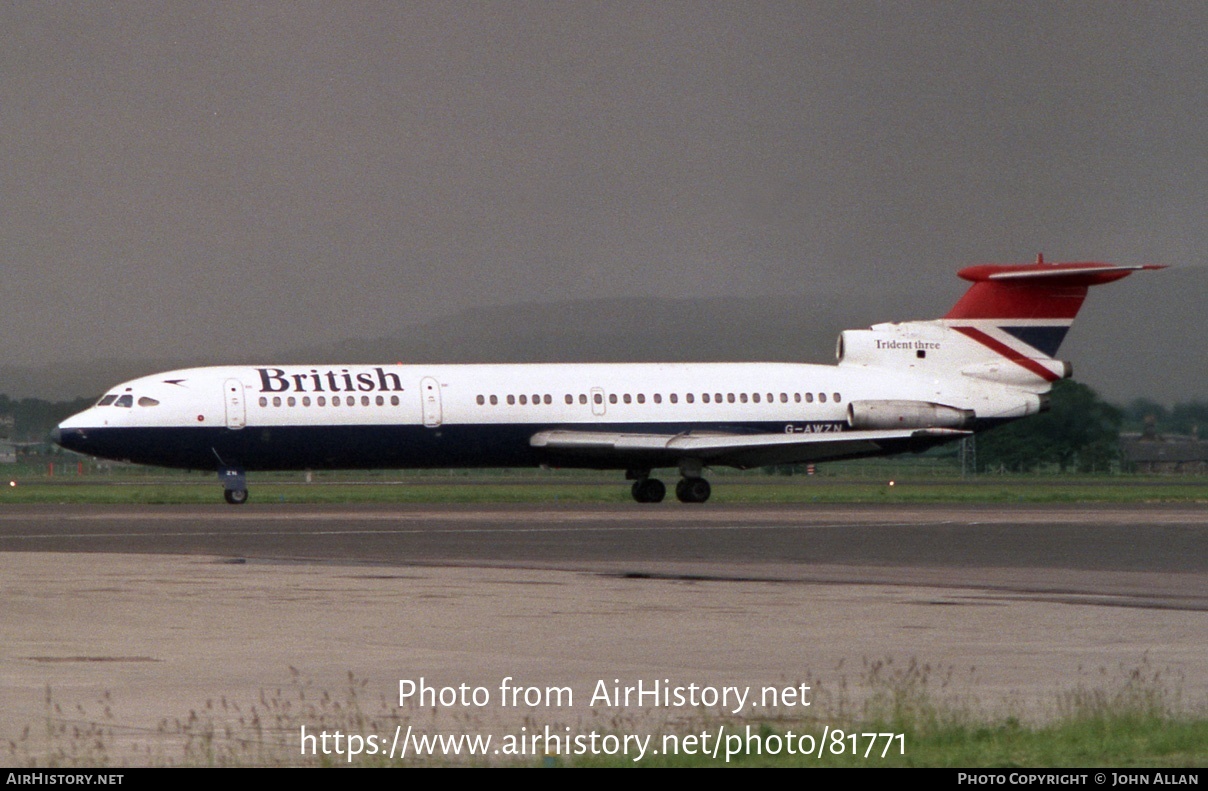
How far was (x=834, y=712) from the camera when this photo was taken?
1075cm

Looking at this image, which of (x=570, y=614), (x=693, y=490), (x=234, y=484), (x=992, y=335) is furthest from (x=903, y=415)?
(x=570, y=614)

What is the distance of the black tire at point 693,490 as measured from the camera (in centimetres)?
4594

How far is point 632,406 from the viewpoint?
46.3 metres

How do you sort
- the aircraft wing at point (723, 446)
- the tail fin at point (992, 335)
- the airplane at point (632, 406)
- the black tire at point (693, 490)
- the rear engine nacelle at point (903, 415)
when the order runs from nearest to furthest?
the airplane at point (632, 406) → the aircraft wing at point (723, 446) → the black tire at point (693, 490) → the rear engine nacelle at point (903, 415) → the tail fin at point (992, 335)

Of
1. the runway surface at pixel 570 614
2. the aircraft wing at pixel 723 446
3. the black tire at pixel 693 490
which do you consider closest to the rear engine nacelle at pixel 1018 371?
the aircraft wing at pixel 723 446

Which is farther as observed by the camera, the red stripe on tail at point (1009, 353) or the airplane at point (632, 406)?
the red stripe on tail at point (1009, 353)

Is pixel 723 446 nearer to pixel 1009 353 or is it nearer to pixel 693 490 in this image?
pixel 693 490

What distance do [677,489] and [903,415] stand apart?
6563 mm

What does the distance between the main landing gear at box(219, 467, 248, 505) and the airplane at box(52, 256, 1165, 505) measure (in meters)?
0.04

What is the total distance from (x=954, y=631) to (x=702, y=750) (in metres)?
6.43

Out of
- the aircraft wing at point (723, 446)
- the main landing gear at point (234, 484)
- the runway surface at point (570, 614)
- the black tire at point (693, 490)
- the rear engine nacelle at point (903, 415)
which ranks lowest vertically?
the runway surface at point (570, 614)

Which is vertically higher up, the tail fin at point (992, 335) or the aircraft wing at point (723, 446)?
the tail fin at point (992, 335)

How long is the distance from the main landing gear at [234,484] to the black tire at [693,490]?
11284 millimetres

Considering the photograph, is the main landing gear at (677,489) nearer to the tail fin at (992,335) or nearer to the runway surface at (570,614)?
the tail fin at (992,335)
